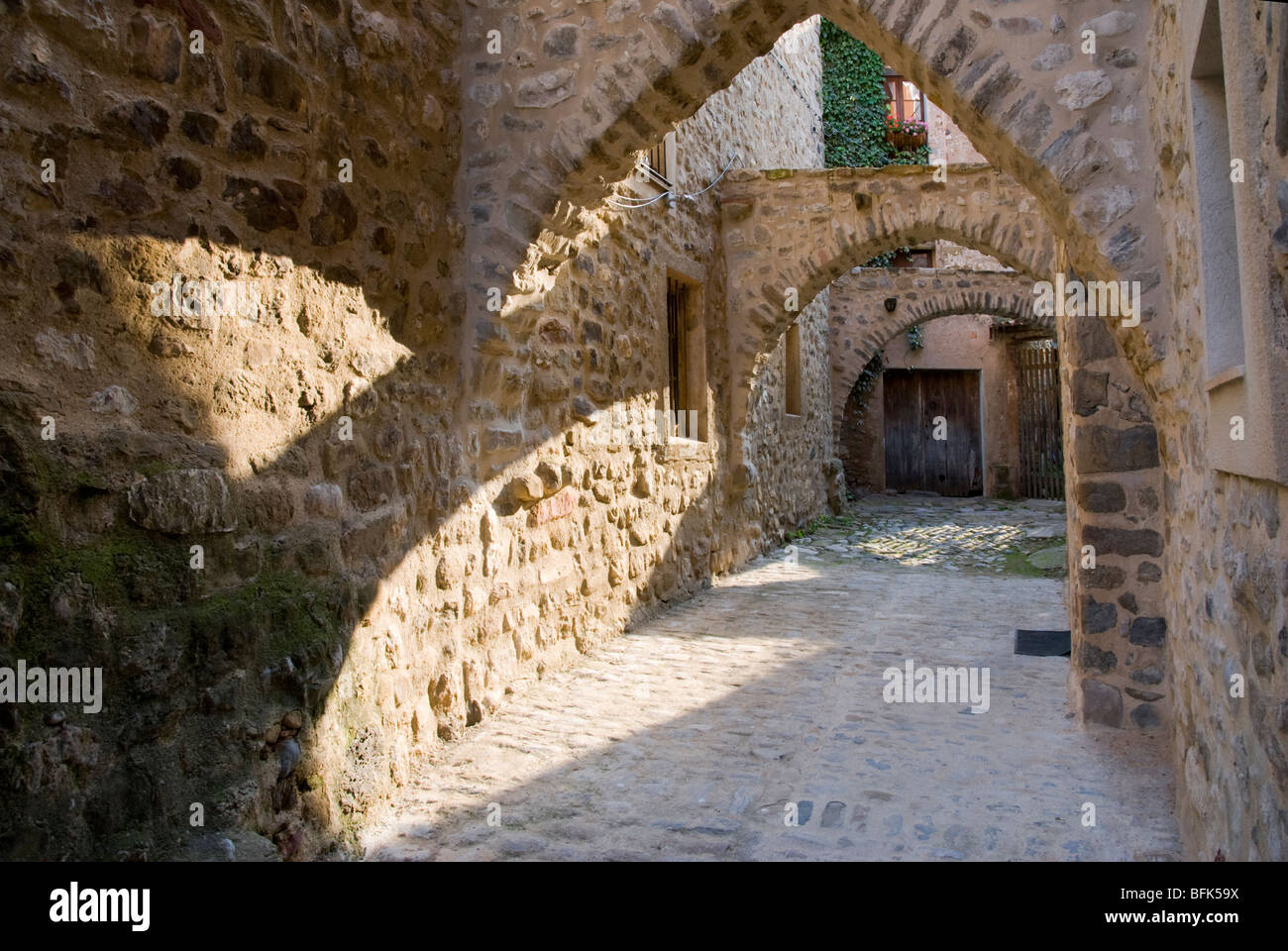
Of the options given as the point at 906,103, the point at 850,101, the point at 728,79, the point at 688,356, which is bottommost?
the point at 688,356

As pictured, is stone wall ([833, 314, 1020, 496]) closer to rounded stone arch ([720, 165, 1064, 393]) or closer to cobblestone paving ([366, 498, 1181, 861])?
rounded stone arch ([720, 165, 1064, 393])

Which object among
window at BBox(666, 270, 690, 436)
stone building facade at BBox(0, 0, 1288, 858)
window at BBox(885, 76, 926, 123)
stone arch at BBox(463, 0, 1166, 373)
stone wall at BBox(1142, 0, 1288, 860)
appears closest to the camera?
stone wall at BBox(1142, 0, 1288, 860)

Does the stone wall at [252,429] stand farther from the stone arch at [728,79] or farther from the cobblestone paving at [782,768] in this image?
the cobblestone paving at [782,768]

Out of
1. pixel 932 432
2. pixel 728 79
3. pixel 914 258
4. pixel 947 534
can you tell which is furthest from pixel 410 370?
pixel 914 258

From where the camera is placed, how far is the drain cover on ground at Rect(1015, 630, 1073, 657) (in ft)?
16.4

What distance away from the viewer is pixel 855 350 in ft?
42.2

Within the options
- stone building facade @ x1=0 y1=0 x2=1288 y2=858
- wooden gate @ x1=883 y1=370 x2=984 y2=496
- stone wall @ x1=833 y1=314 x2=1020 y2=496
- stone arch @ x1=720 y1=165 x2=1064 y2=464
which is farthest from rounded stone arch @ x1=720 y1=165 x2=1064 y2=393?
wooden gate @ x1=883 y1=370 x2=984 y2=496

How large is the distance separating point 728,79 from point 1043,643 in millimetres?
3518

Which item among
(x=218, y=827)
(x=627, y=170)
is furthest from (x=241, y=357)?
(x=627, y=170)

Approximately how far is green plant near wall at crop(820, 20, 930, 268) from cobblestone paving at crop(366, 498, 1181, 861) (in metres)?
10.8

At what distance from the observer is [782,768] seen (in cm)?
338

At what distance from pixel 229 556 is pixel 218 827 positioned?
2.25 ft

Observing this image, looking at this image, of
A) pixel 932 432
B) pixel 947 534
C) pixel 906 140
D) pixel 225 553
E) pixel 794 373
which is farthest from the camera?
pixel 932 432

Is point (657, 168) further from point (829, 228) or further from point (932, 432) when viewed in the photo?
point (932, 432)
